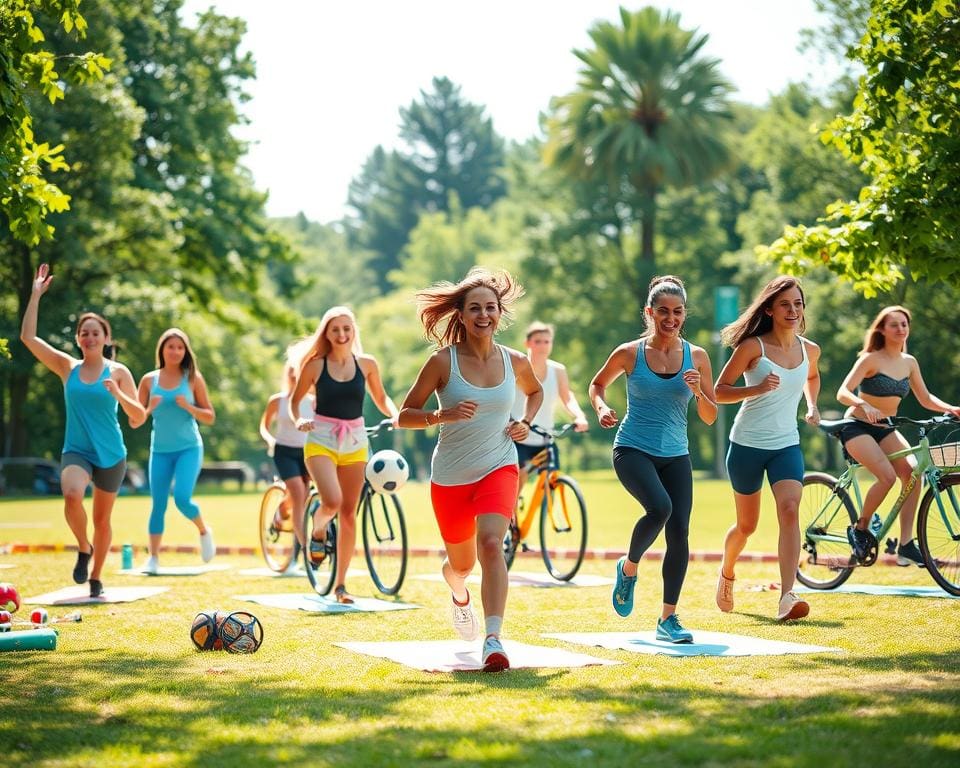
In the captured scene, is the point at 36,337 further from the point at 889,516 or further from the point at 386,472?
the point at 889,516

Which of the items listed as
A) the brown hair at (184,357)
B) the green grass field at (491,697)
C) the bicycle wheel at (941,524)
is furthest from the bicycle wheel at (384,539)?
the bicycle wheel at (941,524)

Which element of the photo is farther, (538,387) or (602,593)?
(602,593)

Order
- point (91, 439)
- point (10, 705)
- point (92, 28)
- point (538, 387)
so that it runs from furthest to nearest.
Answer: point (92, 28) → point (91, 439) → point (538, 387) → point (10, 705)

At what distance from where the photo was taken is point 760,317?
32.2ft

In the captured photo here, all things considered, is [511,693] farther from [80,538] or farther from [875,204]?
[80,538]

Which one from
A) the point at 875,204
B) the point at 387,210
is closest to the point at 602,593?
the point at 875,204

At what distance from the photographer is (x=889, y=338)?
458 inches

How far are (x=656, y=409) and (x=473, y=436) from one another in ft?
4.45

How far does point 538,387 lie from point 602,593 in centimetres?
398

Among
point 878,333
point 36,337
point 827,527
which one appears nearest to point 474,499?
point 36,337

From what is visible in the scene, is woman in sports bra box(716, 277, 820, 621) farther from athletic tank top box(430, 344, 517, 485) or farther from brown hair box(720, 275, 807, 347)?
athletic tank top box(430, 344, 517, 485)

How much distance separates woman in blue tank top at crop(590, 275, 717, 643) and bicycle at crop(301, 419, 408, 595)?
3042 mm

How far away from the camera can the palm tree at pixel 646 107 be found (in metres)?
52.0

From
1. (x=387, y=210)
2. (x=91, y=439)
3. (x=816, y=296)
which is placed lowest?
(x=91, y=439)
